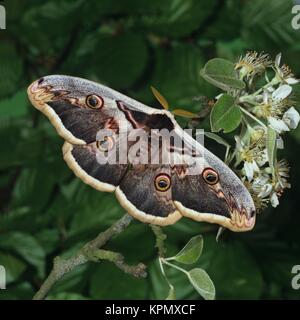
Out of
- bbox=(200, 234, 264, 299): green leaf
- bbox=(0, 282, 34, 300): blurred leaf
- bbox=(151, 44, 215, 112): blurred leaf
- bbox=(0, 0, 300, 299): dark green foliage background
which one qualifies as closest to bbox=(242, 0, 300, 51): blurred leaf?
bbox=(0, 0, 300, 299): dark green foliage background

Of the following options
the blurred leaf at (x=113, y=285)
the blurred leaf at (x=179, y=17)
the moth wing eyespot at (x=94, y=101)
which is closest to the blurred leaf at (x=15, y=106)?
the blurred leaf at (x=179, y=17)

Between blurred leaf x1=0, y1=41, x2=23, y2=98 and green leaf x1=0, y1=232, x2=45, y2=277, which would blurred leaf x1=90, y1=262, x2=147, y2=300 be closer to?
green leaf x1=0, y1=232, x2=45, y2=277

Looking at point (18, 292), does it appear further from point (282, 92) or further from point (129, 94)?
point (282, 92)

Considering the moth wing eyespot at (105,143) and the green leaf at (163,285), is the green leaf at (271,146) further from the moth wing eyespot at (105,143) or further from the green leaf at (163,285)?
the green leaf at (163,285)

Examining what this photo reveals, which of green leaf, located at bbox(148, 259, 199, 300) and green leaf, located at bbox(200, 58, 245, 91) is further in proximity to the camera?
green leaf, located at bbox(148, 259, 199, 300)

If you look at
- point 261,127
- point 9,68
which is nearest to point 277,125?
point 261,127

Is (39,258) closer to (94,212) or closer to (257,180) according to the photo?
(94,212)

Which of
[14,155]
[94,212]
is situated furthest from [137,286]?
[14,155]
